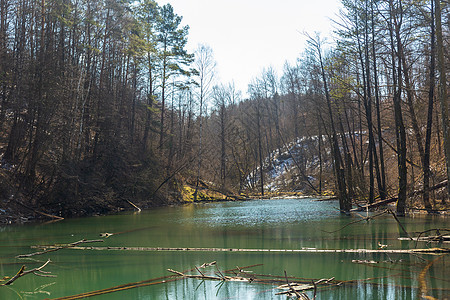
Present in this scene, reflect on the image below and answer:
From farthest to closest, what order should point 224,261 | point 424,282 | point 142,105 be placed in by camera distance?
1. point 142,105
2. point 224,261
3. point 424,282

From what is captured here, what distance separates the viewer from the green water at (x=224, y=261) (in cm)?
650

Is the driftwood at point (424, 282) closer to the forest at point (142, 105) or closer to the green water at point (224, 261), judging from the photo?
the green water at point (224, 261)

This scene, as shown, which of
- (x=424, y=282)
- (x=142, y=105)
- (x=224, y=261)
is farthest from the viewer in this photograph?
(x=142, y=105)

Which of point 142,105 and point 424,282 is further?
point 142,105

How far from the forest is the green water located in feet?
12.1

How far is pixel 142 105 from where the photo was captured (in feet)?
109

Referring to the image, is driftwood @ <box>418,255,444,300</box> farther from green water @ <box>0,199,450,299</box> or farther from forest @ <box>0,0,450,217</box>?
forest @ <box>0,0,450,217</box>

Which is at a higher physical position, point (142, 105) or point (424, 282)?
point (142, 105)

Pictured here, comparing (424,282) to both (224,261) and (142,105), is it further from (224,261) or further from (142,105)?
(142,105)

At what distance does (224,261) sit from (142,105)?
2588 centimetres

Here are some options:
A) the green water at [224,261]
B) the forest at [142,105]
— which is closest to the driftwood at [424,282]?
the green water at [224,261]

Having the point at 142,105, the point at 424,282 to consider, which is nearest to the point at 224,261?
the point at 424,282

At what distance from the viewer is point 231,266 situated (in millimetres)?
8312

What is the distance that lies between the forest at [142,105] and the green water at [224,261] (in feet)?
12.1
